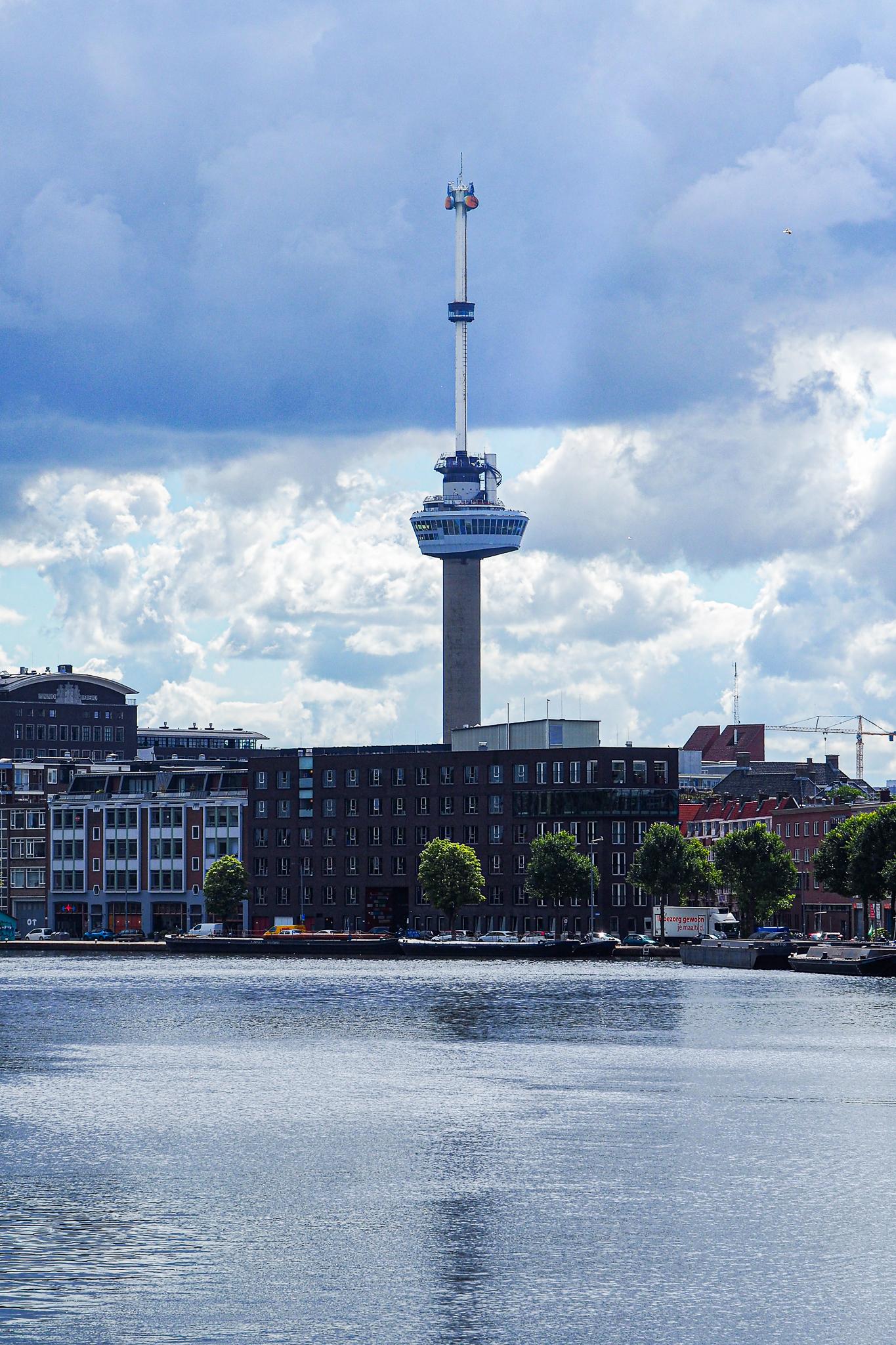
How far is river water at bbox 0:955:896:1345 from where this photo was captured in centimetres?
4272

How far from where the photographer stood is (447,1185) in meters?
57.6

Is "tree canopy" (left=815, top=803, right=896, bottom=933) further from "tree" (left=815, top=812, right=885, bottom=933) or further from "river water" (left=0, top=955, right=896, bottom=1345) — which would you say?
"river water" (left=0, top=955, right=896, bottom=1345)

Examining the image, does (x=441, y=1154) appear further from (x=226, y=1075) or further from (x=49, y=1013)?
(x=49, y=1013)

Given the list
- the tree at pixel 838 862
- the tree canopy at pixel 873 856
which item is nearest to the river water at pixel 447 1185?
the tree canopy at pixel 873 856

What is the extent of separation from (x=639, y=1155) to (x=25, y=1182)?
18.1m

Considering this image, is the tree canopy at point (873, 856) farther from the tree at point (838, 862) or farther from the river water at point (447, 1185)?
the river water at point (447, 1185)

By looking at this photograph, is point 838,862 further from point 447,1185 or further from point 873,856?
point 447,1185

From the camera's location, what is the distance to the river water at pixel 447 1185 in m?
42.7

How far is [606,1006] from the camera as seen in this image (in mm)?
134125

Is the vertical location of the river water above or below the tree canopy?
below

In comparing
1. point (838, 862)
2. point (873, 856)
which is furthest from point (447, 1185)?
point (838, 862)

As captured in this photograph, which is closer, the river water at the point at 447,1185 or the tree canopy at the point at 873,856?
the river water at the point at 447,1185

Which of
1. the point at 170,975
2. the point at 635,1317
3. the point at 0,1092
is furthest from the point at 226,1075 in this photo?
the point at 170,975

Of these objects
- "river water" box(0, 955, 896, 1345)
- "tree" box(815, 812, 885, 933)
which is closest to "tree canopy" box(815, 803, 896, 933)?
"tree" box(815, 812, 885, 933)
